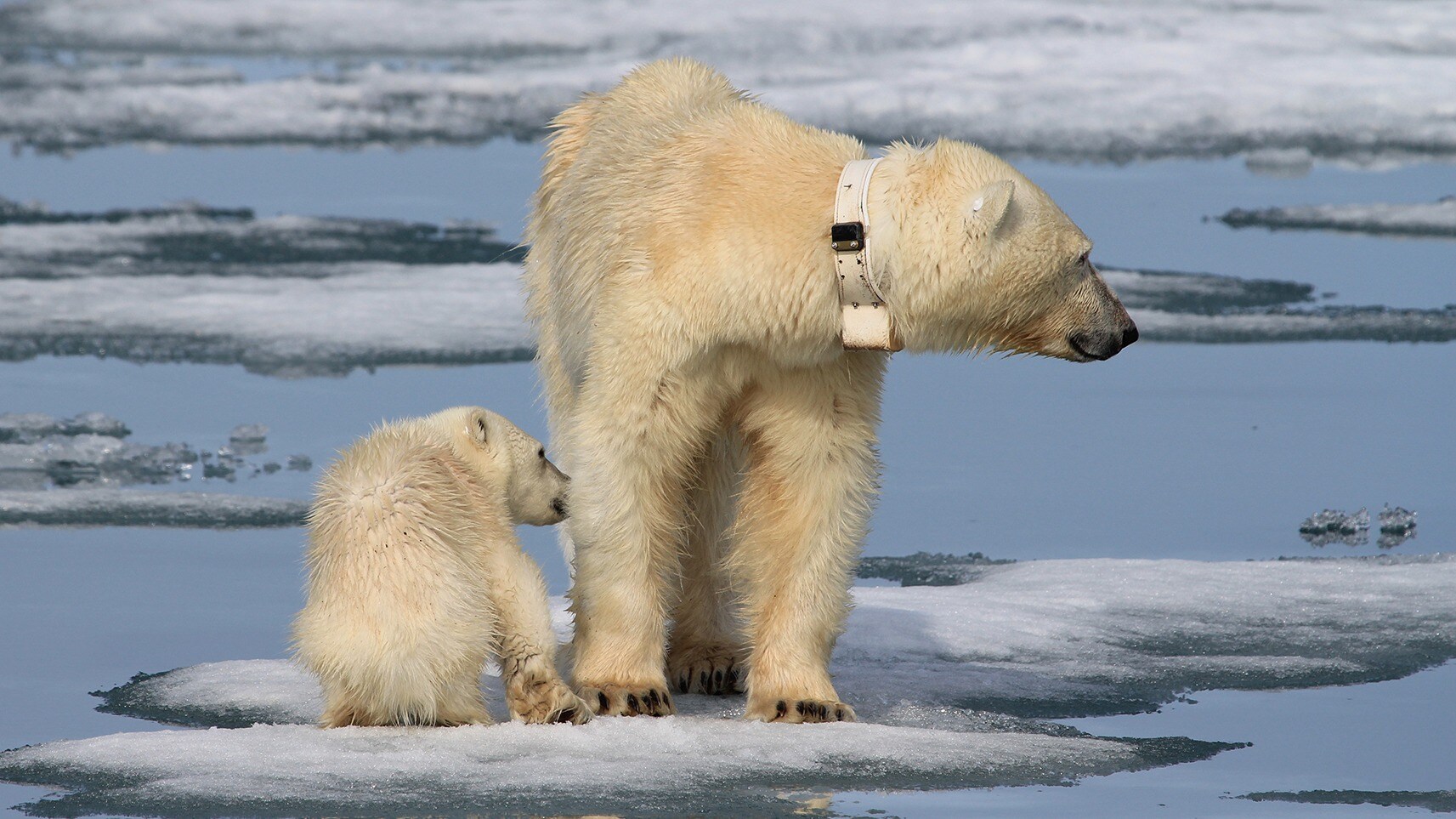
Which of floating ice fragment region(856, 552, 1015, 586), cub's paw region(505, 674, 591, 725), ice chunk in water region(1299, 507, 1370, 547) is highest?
ice chunk in water region(1299, 507, 1370, 547)

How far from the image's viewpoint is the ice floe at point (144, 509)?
20.1ft

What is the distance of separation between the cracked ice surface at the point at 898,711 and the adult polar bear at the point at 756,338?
320 millimetres

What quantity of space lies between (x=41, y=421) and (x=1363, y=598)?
15.7 ft

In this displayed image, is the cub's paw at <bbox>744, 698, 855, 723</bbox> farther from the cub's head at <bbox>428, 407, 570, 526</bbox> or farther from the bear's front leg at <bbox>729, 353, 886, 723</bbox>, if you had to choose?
the cub's head at <bbox>428, 407, 570, 526</bbox>

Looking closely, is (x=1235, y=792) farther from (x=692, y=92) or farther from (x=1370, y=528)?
(x=1370, y=528)

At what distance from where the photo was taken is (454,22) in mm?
18375

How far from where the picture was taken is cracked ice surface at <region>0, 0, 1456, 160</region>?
13.8 m

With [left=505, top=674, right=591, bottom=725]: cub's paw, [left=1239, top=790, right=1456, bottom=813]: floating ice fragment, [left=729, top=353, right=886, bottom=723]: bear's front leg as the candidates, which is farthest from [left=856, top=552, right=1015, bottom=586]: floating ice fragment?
[left=1239, top=790, right=1456, bottom=813]: floating ice fragment

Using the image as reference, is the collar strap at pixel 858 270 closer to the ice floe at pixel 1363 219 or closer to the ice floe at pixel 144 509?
the ice floe at pixel 144 509

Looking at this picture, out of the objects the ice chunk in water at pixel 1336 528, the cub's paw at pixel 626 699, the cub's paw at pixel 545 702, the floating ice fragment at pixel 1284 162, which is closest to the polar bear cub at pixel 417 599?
the cub's paw at pixel 545 702

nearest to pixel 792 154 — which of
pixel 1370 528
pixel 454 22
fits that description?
pixel 1370 528

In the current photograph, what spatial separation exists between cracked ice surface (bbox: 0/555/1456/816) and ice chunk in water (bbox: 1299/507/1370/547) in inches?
14.5

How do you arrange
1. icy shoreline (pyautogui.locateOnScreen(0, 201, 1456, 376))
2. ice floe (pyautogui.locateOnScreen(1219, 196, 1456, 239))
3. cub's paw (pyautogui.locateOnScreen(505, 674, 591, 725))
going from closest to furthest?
cub's paw (pyautogui.locateOnScreen(505, 674, 591, 725)) < icy shoreline (pyautogui.locateOnScreen(0, 201, 1456, 376)) < ice floe (pyautogui.locateOnScreen(1219, 196, 1456, 239))

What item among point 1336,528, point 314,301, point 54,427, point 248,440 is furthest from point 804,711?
point 314,301
